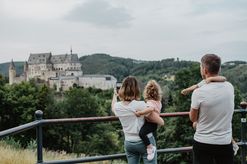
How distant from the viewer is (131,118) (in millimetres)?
4879

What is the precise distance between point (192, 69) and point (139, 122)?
30.3 metres

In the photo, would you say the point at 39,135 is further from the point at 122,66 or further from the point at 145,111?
the point at 122,66

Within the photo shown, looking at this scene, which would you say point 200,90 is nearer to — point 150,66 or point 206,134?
point 206,134

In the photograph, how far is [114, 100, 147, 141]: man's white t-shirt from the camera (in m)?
4.85

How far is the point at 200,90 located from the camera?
14.2 feet

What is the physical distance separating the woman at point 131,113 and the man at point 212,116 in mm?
625

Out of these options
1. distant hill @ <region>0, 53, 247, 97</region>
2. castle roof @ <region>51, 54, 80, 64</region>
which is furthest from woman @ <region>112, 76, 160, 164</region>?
castle roof @ <region>51, 54, 80, 64</region>

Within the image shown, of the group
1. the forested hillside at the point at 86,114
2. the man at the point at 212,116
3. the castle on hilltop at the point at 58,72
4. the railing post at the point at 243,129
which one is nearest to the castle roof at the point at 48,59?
the castle on hilltop at the point at 58,72

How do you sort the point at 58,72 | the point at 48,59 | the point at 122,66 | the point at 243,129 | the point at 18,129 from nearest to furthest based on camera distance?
1. the point at 18,129
2. the point at 243,129
3. the point at 58,72
4. the point at 48,59
5. the point at 122,66

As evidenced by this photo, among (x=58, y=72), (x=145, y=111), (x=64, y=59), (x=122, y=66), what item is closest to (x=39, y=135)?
(x=145, y=111)

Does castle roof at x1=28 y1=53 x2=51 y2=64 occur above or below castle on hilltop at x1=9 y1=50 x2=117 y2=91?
above

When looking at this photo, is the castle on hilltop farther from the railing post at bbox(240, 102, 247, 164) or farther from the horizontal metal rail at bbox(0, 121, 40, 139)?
the horizontal metal rail at bbox(0, 121, 40, 139)

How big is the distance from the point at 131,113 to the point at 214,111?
0.89 meters

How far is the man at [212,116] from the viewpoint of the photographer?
431 centimetres
